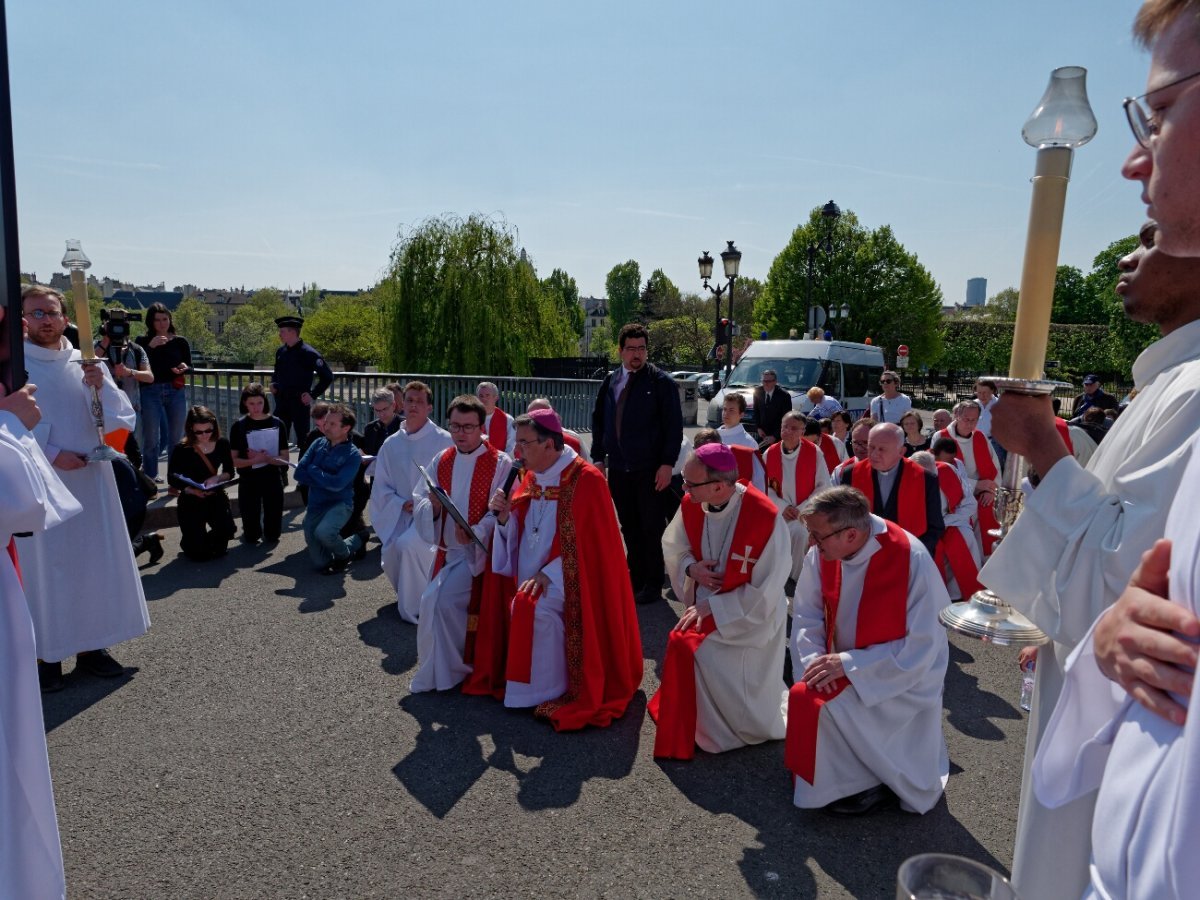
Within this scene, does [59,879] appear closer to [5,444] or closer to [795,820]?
[5,444]

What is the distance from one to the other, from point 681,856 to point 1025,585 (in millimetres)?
2326

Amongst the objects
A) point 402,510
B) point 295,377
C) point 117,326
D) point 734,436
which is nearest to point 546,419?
point 402,510

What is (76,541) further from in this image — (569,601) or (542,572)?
(569,601)

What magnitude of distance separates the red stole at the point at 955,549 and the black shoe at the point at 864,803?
3366 millimetres

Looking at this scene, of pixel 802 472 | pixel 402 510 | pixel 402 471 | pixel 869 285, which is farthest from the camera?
pixel 869 285

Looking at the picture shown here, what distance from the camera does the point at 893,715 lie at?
3688 millimetres

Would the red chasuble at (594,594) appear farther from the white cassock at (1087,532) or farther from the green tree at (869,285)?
the green tree at (869,285)

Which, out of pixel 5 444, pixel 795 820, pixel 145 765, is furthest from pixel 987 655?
pixel 5 444

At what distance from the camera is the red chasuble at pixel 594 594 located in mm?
4664

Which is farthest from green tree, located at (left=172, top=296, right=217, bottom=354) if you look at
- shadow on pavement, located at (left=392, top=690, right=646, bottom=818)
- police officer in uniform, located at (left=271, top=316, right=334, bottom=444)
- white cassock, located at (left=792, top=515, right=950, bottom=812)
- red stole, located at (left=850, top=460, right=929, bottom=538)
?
white cassock, located at (left=792, top=515, right=950, bottom=812)

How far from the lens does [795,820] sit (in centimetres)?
358

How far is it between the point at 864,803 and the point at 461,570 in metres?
2.80

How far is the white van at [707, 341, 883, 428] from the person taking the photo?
16875mm

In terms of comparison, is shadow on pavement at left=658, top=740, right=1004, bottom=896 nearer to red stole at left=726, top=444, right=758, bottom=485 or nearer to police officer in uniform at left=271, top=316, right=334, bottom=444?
red stole at left=726, top=444, right=758, bottom=485
